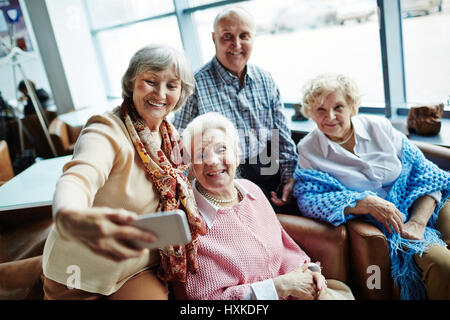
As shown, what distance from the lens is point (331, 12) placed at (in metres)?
3.03

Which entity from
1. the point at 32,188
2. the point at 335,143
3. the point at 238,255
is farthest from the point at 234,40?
the point at 32,188

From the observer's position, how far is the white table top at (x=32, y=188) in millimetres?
2041

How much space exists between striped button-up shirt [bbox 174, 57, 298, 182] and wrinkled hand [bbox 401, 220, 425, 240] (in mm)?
789

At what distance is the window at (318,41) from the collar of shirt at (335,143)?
105 cm

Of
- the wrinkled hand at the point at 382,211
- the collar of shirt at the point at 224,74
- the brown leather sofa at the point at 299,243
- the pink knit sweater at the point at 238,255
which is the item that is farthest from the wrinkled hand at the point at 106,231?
the collar of shirt at the point at 224,74

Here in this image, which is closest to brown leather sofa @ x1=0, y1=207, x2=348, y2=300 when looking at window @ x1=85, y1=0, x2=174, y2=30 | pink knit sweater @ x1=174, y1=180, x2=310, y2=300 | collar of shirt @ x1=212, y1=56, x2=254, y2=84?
pink knit sweater @ x1=174, y1=180, x2=310, y2=300

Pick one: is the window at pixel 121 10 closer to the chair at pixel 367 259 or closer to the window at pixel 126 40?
the window at pixel 126 40

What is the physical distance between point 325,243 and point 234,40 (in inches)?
51.2

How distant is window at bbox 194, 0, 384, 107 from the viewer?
2.89 meters
